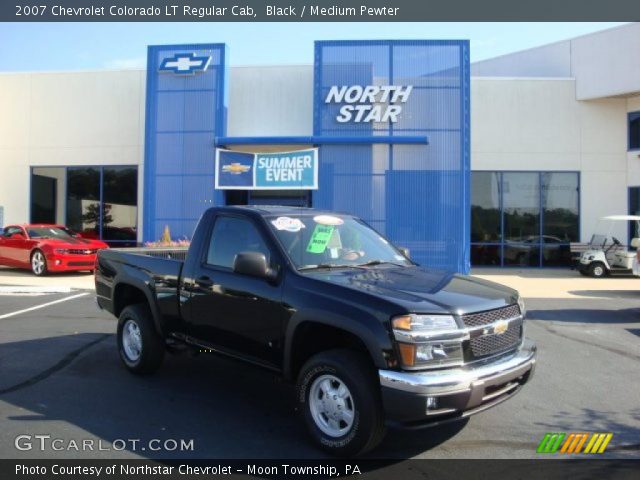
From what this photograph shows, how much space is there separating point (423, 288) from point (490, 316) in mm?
533

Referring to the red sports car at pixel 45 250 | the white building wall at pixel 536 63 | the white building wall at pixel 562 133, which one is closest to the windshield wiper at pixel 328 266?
the red sports car at pixel 45 250

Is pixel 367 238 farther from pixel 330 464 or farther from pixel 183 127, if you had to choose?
pixel 183 127

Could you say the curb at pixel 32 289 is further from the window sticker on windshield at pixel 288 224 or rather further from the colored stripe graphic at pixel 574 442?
the colored stripe graphic at pixel 574 442

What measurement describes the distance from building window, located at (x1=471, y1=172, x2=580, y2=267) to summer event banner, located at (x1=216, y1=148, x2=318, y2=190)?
6.88 meters

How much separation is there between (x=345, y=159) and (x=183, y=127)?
18.1ft

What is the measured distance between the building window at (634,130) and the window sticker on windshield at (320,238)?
19.0 metres

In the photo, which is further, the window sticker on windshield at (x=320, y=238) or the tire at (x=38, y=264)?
the tire at (x=38, y=264)

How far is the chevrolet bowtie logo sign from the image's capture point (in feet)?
60.7

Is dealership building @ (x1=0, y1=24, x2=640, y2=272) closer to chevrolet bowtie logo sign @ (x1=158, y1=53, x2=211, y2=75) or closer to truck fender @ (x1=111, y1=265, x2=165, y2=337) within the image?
chevrolet bowtie logo sign @ (x1=158, y1=53, x2=211, y2=75)

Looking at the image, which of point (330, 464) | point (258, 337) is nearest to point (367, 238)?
point (258, 337)

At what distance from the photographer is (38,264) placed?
54.7 feet

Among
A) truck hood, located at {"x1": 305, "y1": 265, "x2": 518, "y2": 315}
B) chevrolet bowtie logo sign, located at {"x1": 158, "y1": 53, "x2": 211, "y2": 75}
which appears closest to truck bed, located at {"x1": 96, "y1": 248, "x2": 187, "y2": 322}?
truck hood, located at {"x1": 305, "y1": 265, "x2": 518, "y2": 315}

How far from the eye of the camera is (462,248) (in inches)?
677

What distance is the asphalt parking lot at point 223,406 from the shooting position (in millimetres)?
4312
